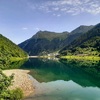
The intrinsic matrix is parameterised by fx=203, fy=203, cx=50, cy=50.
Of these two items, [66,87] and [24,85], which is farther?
[66,87]

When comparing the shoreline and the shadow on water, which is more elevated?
the shoreline

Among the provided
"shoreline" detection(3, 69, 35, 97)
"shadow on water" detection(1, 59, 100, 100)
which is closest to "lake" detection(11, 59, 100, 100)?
"shadow on water" detection(1, 59, 100, 100)

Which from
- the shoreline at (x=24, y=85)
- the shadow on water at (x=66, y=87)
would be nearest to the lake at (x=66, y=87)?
the shadow on water at (x=66, y=87)

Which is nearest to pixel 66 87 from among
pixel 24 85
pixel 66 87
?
pixel 66 87

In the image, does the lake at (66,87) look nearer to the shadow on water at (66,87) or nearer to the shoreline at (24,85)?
the shadow on water at (66,87)

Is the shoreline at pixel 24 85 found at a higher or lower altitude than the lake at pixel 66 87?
higher

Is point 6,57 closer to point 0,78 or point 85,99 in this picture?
point 0,78

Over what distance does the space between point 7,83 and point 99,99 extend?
126 feet

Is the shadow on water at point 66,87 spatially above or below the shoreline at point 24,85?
below

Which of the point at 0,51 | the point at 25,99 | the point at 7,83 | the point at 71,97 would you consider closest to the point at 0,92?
the point at 7,83

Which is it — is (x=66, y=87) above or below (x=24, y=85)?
below

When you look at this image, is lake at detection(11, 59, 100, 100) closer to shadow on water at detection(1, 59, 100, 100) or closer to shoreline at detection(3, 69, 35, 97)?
shadow on water at detection(1, 59, 100, 100)

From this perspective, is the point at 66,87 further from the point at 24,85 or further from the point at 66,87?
the point at 24,85

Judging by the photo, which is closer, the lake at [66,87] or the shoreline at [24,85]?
the lake at [66,87]
